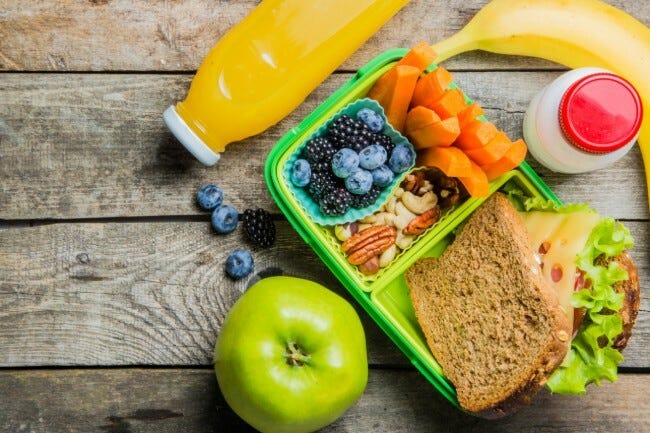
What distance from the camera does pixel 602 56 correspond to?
107 cm

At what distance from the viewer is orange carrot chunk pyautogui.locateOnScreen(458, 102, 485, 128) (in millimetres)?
976

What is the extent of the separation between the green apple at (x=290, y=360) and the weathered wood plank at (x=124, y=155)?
0.73 feet

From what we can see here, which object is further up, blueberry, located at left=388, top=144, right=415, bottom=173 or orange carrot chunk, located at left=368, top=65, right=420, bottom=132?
orange carrot chunk, located at left=368, top=65, right=420, bottom=132

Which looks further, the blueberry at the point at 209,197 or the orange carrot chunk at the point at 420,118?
the blueberry at the point at 209,197

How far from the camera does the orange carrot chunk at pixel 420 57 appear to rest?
99cm

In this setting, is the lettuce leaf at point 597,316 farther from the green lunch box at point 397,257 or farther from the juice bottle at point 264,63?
the juice bottle at point 264,63

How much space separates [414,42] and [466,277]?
39 centimetres

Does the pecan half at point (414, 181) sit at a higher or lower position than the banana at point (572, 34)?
lower

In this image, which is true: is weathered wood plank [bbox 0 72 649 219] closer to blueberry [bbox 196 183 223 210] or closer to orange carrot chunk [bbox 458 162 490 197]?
blueberry [bbox 196 183 223 210]

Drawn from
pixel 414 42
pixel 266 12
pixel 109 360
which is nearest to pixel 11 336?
pixel 109 360

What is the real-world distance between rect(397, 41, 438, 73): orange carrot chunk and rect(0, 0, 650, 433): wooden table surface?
0.14 meters

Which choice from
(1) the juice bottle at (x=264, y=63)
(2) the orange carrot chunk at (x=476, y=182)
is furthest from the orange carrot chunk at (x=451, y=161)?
(1) the juice bottle at (x=264, y=63)

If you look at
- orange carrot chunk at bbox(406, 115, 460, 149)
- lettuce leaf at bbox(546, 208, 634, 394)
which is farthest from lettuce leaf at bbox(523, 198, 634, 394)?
orange carrot chunk at bbox(406, 115, 460, 149)

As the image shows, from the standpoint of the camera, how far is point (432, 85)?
0.99 m
